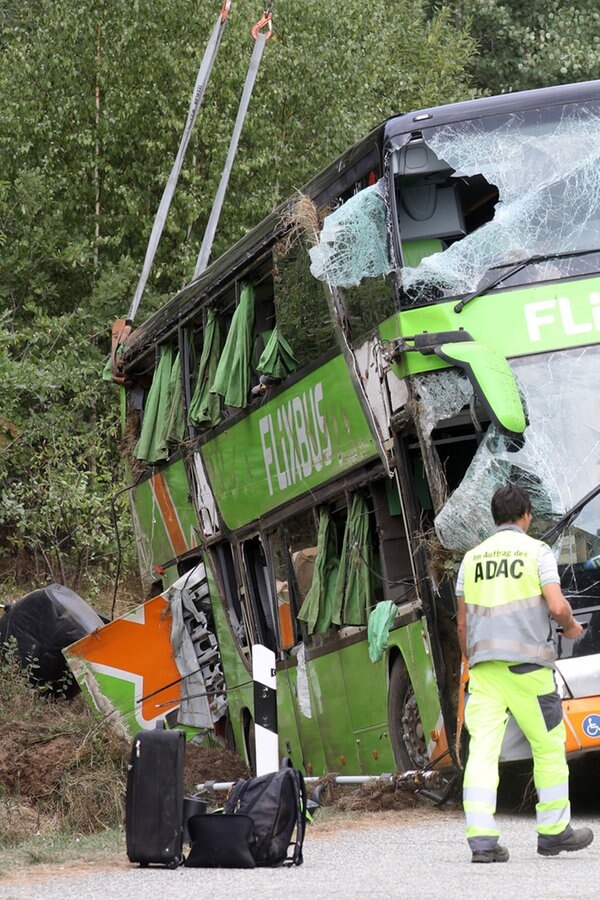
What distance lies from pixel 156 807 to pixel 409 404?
3346mm

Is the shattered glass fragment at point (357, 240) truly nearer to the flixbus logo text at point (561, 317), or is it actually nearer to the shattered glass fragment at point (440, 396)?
the shattered glass fragment at point (440, 396)

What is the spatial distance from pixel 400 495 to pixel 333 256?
1.60 m

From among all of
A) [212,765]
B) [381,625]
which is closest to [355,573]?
[381,625]

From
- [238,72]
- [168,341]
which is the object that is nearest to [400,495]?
[168,341]

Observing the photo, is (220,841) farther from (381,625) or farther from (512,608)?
(381,625)

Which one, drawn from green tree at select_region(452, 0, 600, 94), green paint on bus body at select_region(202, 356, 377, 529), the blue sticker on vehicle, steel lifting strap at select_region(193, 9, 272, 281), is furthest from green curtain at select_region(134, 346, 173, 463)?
green tree at select_region(452, 0, 600, 94)

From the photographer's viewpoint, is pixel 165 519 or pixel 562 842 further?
pixel 165 519

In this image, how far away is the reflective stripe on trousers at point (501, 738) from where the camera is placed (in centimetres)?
728

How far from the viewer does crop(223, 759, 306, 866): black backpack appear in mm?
7520

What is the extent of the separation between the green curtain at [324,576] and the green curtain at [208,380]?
96.7 inches

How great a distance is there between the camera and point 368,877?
7.01 m

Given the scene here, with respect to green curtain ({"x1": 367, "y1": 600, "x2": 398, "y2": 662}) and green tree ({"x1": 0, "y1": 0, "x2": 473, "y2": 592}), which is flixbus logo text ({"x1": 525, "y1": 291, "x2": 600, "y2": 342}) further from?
green tree ({"x1": 0, "y1": 0, "x2": 473, "y2": 592})

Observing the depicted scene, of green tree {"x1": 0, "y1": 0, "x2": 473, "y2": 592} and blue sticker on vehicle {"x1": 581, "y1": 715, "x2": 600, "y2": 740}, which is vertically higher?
green tree {"x1": 0, "y1": 0, "x2": 473, "y2": 592}

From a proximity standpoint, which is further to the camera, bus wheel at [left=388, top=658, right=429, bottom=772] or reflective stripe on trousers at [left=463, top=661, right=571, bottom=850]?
bus wheel at [left=388, top=658, right=429, bottom=772]
